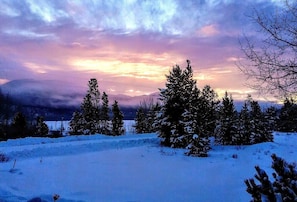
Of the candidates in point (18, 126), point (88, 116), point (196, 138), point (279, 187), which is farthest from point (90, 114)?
point (279, 187)

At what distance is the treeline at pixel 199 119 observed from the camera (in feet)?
65.4

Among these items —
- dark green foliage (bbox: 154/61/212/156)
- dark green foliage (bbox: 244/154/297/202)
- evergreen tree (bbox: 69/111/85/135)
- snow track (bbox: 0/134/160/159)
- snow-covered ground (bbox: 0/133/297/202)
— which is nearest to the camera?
dark green foliage (bbox: 244/154/297/202)

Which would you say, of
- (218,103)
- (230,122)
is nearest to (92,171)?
(230,122)

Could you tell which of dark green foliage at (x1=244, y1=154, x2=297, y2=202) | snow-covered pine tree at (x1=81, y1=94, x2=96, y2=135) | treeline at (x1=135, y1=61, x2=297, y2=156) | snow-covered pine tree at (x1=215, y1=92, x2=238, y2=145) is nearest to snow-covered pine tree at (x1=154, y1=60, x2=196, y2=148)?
treeline at (x1=135, y1=61, x2=297, y2=156)

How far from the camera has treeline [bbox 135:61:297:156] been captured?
19938 millimetres

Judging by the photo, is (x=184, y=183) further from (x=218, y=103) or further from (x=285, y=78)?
(x=218, y=103)

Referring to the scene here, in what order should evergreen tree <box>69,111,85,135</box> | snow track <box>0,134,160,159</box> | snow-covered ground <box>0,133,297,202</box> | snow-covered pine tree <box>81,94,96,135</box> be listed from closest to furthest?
snow-covered ground <box>0,133,297,202</box> → snow track <box>0,134,160,159</box> → snow-covered pine tree <box>81,94,96,135</box> → evergreen tree <box>69,111,85,135</box>

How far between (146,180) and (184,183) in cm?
129

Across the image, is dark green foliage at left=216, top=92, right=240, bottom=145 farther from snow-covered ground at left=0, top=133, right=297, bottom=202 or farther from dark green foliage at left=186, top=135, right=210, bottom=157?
snow-covered ground at left=0, top=133, right=297, bottom=202

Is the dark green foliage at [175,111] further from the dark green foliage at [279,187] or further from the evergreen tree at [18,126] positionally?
the evergreen tree at [18,126]

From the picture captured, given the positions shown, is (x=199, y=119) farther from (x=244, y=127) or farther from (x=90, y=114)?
(x=90, y=114)

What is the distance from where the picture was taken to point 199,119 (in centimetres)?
2264

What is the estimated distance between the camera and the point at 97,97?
206 feet

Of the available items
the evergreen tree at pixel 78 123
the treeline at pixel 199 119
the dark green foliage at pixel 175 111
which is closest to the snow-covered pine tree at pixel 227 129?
the treeline at pixel 199 119
